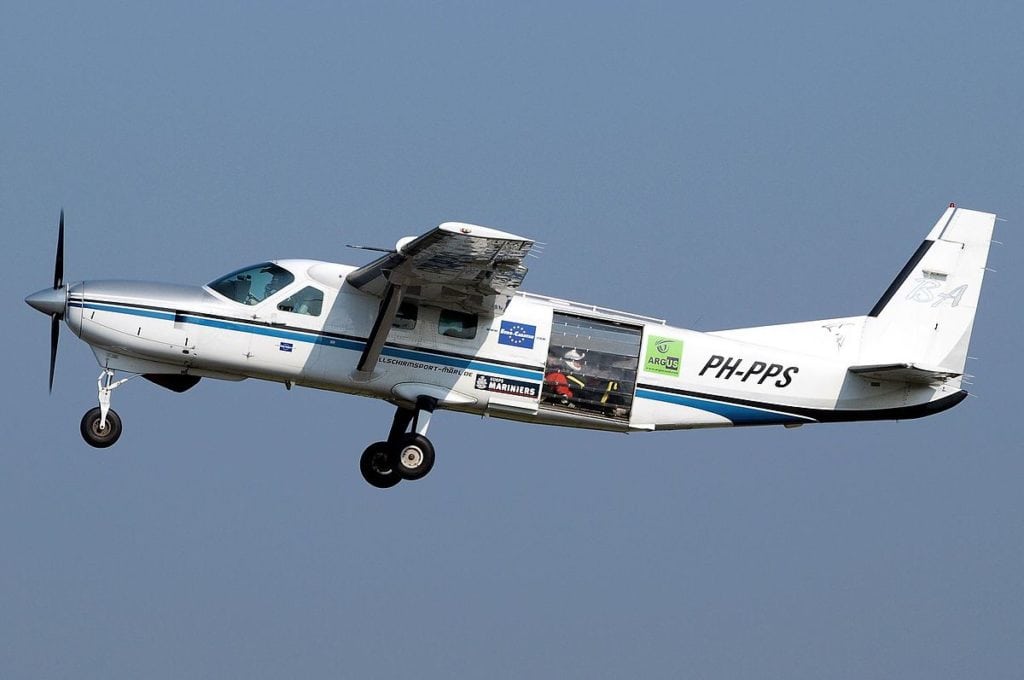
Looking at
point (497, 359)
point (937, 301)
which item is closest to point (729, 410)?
point (497, 359)

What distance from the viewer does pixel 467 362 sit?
25281 millimetres

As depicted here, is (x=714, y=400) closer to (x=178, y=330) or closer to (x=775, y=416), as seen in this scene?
(x=775, y=416)

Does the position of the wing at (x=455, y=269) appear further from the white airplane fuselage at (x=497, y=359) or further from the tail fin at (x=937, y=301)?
the tail fin at (x=937, y=301)

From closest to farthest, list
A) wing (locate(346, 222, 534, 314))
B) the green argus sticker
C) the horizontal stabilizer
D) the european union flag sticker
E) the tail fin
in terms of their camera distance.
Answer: wing (locate(346, 222, 534, 314)), the european union flag sticker, the green argus sticker, the horizontal stabilizer, the tail fin

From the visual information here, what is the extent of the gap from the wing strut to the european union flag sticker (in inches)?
73.5

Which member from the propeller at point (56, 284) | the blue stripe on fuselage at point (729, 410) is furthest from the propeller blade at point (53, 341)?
the blue stripe on fuselage at point (729, 410)

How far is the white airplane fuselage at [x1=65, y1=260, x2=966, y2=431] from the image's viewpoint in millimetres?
24797

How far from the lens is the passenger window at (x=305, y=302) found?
24984mm

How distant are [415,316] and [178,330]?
3689 mm

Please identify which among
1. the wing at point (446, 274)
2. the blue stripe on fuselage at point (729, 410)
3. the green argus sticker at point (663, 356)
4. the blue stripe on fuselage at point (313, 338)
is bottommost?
the blue stripe on fuselage at point (729, 410)

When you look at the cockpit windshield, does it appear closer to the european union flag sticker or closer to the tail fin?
the european union flag sticker

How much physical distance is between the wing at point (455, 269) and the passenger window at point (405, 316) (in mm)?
160

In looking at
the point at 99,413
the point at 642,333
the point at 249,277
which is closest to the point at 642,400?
the point at 642,333

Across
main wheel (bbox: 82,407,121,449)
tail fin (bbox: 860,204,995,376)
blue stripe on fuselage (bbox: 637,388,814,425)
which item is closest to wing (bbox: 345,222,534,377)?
blue stripe on fuselage (bbox: 637,388,814,425)
